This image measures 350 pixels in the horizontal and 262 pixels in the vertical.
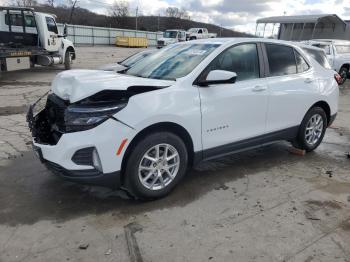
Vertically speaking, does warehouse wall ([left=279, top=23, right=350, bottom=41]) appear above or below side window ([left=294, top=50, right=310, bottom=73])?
above

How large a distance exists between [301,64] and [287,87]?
2.05 ft

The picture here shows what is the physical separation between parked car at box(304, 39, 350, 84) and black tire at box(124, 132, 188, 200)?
13375mm

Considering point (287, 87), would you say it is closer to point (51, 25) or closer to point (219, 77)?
point (219, 77)

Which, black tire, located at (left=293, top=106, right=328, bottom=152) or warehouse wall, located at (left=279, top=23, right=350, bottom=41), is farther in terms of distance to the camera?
warehouse wall, located at (left=279, top=23, right=350, bottom=41)

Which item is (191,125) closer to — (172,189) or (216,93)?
(216,93)

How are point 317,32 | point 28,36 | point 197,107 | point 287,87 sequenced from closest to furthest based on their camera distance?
1. point 197,107
2. point 287,87
3. point 28,36
4. point 317,32

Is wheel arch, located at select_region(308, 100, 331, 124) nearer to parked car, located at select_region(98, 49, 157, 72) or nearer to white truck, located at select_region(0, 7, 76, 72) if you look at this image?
parked car, located at select_region(98, 49, 157, 72)

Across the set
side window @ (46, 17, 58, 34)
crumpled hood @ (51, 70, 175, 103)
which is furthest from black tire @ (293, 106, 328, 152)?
side window @ (46, 17, 58, 34)

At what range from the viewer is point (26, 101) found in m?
9.55

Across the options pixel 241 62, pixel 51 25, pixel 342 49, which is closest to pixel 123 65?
pixel 241 62

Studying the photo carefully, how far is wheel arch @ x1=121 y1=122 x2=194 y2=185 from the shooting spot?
373cm

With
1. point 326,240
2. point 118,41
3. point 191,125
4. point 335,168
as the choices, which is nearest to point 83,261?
point 191,125

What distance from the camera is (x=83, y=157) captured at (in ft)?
11.7

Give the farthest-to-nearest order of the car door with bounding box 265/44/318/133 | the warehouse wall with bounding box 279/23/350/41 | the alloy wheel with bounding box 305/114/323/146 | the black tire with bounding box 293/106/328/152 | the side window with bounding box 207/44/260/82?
the warehouse wall with bounding box 279/23/350/41 → the alloy wheel with bounding box 305/114/323/146 → the black tire with bounding box 293/106/328/152 → the car door with bounding box 265/44/318/133 → the side window with bounding box 207/44/260/82
